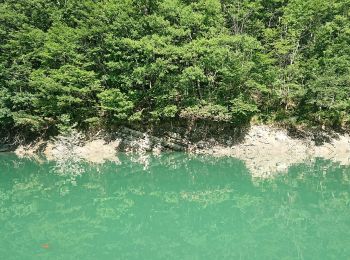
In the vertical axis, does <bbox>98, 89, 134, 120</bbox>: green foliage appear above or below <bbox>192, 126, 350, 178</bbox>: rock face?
above

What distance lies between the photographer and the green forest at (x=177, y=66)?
88.7ft

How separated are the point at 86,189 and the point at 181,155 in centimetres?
888

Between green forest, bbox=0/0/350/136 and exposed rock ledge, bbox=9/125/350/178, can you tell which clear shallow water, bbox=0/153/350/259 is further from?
green forest, bbox=0/0/350/136

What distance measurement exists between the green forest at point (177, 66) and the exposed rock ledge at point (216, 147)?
131 cm

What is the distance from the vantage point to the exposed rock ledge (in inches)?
1022

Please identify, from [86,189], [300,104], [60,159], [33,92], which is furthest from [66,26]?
[300,104]

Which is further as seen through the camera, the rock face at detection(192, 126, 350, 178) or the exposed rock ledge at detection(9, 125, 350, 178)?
the exposed rock ledge at detection(9, 125, 350, 178)

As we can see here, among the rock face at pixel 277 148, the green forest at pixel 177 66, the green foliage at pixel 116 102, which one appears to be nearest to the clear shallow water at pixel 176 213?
the rock face at pixel 277 148

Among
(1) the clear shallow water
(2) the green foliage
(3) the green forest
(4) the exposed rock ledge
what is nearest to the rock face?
(4) the exposed rock ledge

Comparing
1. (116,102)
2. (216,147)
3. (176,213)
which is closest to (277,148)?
(216,147)

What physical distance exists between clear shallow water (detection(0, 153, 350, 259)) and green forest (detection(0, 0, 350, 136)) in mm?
5502

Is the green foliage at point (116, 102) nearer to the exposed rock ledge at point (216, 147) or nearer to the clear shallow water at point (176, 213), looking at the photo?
the exposed rock ledge at point (216, 147)

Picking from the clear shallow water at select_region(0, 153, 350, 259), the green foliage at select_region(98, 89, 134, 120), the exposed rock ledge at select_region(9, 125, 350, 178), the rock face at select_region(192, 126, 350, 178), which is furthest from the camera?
the green foliage at select_region(98, 89, 134, 120)

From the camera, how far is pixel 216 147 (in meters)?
27.6
